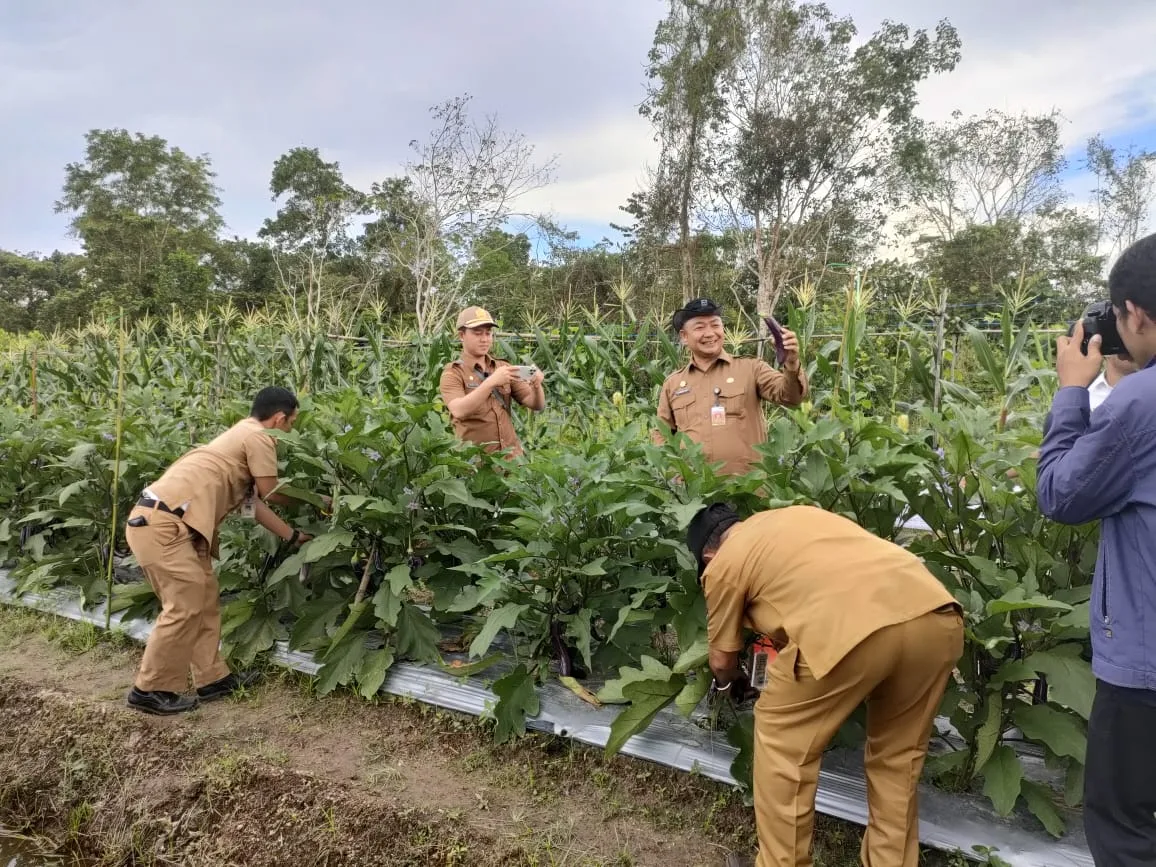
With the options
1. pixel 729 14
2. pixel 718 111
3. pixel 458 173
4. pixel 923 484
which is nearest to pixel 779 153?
pixel 718 111

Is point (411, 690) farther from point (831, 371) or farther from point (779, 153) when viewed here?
point (779, 153)

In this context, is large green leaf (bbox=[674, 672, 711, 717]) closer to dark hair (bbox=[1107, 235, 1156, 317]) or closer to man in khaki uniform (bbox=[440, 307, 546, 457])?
dark hair (bbox=[1107, 235, 1156, 317])

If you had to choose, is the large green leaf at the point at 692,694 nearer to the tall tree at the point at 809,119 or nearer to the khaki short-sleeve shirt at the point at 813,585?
the khaki short-sleeve shirt at the point at 813,585

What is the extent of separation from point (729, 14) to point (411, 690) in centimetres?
2765

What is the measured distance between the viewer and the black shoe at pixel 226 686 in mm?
3437

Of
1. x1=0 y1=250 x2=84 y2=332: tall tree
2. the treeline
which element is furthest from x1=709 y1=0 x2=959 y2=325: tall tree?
x1=0 y1=250 x2=84 y2=332: tall tree

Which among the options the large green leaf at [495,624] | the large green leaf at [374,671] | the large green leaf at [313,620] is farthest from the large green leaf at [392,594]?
the large green leaf at [495,624]

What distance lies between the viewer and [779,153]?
25.2m

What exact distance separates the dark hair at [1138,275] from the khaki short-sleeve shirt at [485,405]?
2.91 m

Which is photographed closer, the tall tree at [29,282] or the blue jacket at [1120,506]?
the blue jacket at [1120,506]

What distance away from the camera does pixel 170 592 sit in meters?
3.32

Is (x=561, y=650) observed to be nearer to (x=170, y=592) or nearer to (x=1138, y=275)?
(x=170, y=592)

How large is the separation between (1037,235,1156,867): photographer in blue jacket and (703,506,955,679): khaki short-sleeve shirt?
0.36 meters

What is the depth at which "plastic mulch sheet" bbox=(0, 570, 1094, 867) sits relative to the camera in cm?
216
